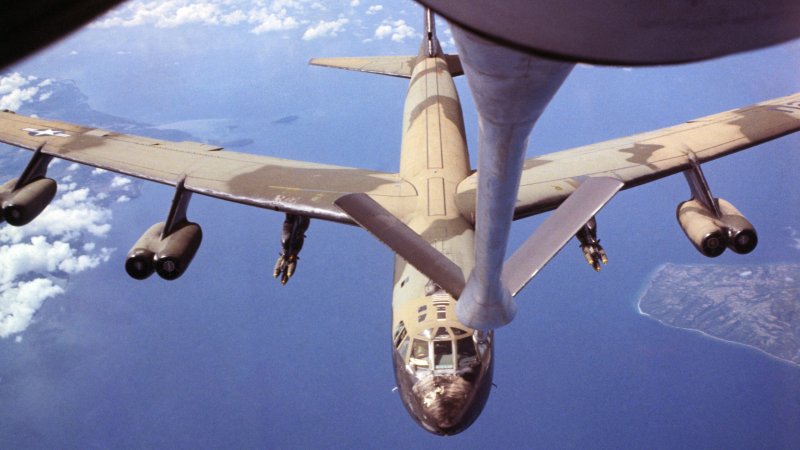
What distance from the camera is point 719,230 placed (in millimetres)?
17812

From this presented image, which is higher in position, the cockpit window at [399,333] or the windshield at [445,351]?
the cockpit window at [399,333]

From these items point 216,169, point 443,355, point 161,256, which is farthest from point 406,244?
point 216,169

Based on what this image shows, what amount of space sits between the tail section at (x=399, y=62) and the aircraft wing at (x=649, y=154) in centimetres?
872

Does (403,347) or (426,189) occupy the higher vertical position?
(426,189)

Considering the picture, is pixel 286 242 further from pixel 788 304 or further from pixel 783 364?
pixel 788 304

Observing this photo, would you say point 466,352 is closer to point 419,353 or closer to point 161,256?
point 419,353

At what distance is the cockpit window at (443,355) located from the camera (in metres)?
12.5

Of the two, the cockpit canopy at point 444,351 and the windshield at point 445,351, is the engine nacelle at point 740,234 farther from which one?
the windshield at point 445,351

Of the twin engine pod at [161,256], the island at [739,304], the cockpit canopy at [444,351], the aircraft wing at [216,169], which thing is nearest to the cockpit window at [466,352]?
the cockpit canopy at [444,351]

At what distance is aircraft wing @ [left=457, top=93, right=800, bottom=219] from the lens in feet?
59.1

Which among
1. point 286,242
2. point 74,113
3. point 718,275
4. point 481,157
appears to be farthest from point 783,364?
point 74,113

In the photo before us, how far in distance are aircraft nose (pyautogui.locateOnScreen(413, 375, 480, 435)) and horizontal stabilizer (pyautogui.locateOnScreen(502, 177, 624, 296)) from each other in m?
5.62

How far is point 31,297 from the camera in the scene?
5272 centimetres

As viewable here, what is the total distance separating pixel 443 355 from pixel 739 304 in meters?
60.4
